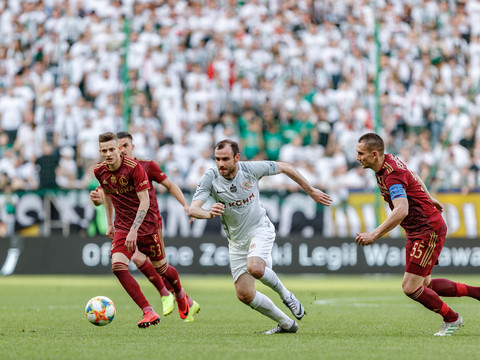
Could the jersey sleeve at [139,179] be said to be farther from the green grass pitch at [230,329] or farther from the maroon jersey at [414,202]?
the maroon jersey at [414,202]

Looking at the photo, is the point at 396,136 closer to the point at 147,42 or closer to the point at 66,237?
the point at 147,42

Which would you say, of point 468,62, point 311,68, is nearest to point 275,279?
point 311,68

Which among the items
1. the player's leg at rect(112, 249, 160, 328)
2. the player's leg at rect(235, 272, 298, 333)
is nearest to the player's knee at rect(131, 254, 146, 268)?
the player's leg at rect(112, 249, 160, 328)

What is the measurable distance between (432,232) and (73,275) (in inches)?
475

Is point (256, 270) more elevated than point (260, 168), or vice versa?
point (260, 168)

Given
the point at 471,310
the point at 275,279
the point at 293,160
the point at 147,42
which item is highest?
the point at 147,42

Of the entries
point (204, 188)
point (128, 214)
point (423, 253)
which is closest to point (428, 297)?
point (423, 253)

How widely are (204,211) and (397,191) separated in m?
1.89

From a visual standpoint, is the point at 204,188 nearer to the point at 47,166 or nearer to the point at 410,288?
the point at 410,288

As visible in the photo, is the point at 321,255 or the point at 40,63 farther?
the point at 40,63

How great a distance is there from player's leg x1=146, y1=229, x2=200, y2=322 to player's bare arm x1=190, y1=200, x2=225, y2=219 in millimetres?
1958

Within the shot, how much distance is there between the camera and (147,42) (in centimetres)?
2142

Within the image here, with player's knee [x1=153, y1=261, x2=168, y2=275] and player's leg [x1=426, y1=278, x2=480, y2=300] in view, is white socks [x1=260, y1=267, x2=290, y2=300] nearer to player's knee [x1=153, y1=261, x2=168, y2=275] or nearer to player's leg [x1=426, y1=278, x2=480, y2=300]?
player's leg [x1=426, y1=278, x2=480, y2=300]

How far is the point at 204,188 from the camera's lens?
9383 mm
